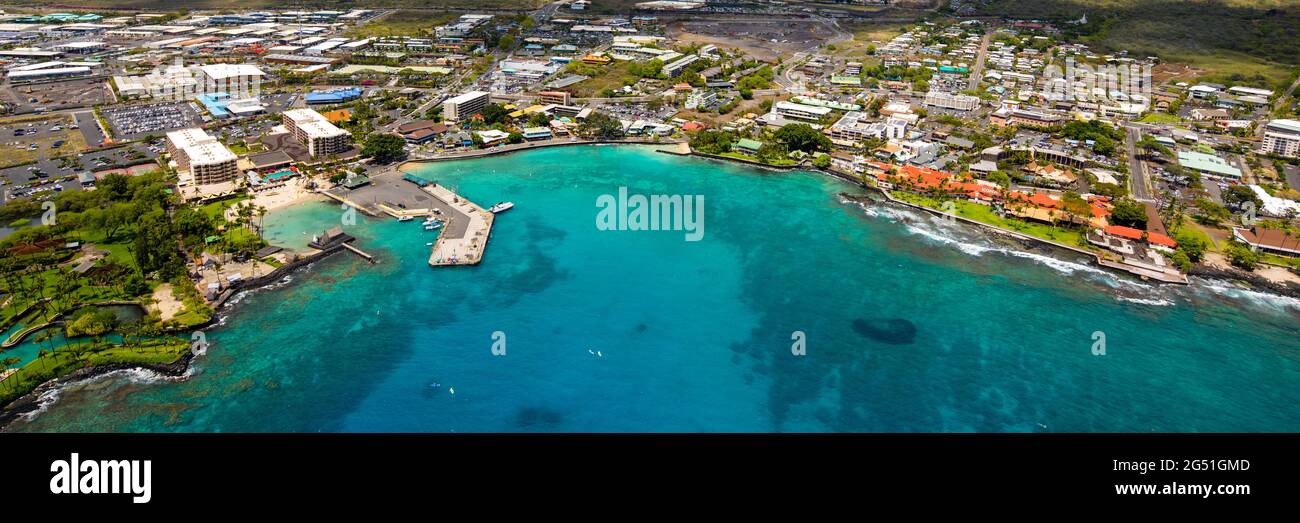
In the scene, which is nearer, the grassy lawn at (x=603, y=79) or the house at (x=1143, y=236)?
the house at (x=1143, y=236)

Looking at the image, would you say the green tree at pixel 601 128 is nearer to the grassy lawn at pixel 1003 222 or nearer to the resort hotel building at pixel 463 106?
the resort hotel building at pixel 463 106

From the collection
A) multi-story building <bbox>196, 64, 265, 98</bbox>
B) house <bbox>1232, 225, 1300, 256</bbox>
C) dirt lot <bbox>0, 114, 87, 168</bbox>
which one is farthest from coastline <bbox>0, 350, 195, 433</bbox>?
house <bbox>1232, 225, 1300, 256</bbox>

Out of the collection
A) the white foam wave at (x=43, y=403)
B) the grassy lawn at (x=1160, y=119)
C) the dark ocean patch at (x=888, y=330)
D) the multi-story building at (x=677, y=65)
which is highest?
the multi-story building at (x=677, y=65)

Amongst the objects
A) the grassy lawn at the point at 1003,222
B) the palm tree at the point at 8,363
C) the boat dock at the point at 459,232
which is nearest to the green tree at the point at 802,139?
the grassy lawn at the point at 1003,222

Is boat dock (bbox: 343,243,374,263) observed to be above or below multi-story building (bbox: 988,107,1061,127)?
below

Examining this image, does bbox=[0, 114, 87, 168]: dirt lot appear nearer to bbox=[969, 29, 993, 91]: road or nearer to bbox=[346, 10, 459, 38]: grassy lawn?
bbox=[346, 10, 459, 38]: grassy lawn

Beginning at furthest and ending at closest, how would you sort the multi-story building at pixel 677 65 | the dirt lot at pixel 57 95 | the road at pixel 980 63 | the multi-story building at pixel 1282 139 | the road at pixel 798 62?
the multi-story building at pixel 677 65 < the road at pixel 980 63 < the road at pixel 798 62 < the dirt lot at pixel 57 95 < the multi-story building at pixel 1282 139
